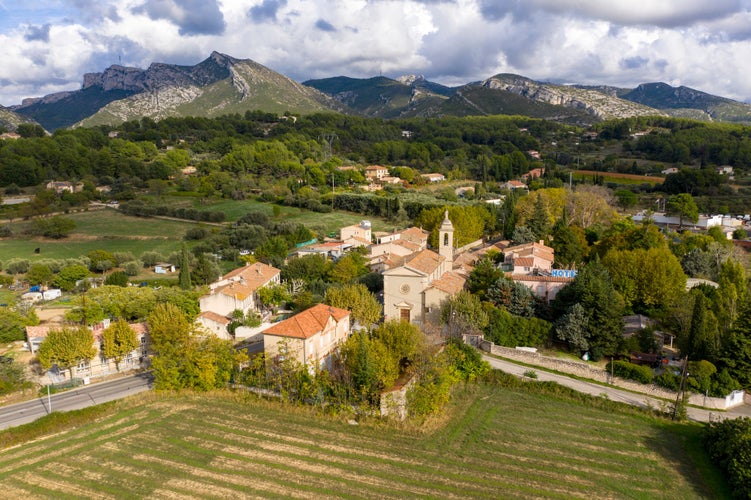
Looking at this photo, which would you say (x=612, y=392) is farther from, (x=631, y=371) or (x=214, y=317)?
(x=214, y=317)

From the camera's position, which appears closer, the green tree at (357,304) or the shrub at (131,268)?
the green tree at (357,304)

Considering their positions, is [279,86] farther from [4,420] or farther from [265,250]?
[4,420]

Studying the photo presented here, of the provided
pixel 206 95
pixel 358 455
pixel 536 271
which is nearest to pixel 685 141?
Answer: pixel 536 271

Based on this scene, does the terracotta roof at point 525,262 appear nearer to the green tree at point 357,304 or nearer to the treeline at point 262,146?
the green tree at point 357,304

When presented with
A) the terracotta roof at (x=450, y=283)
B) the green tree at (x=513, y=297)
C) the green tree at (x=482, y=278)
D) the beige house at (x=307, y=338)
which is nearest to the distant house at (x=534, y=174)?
the terracotta roof at (x=450, y=283)

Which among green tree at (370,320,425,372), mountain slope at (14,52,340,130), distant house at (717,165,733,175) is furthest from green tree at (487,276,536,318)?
mountain slope at (14,52,340,130)

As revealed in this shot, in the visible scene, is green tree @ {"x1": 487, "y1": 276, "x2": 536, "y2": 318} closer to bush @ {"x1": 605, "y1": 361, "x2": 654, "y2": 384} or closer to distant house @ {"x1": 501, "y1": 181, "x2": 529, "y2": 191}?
bush @ {"x1": 605, "y1": 361, "x2": 654, "y2": 384}
